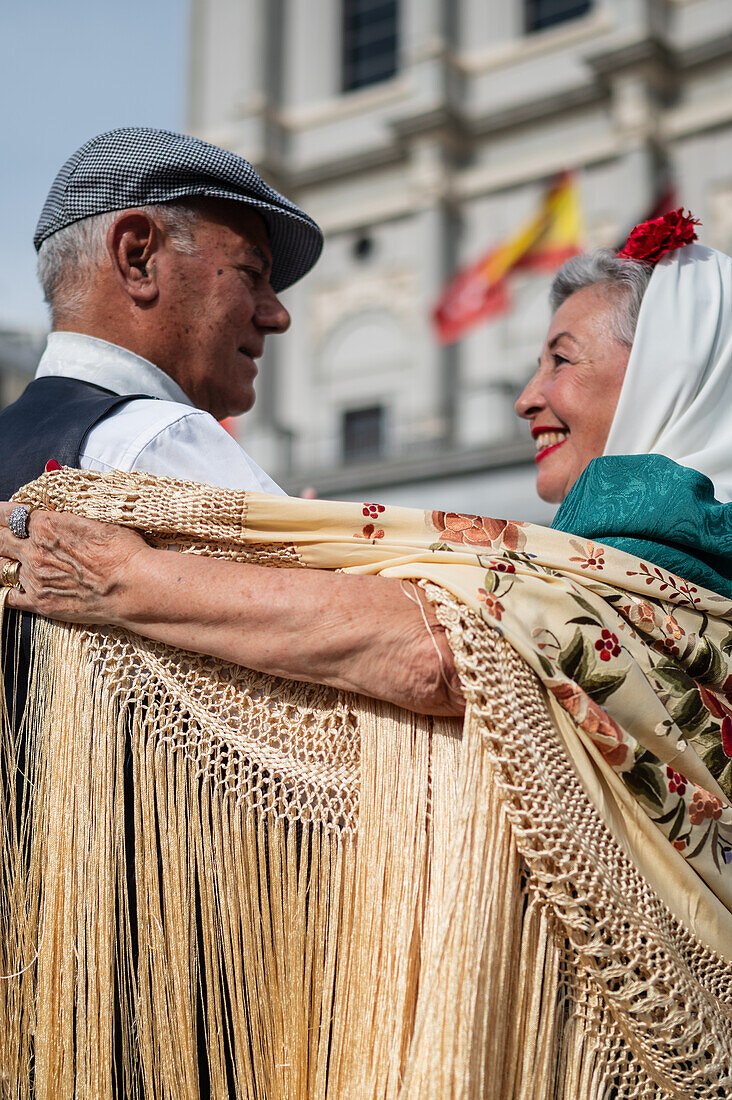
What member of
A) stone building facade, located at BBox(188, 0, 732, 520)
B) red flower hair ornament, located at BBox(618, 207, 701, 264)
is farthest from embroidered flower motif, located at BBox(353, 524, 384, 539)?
stone building facade, located at BBox(188, 0, 732, 520)

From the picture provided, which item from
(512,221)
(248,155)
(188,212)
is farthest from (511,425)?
(188,212)

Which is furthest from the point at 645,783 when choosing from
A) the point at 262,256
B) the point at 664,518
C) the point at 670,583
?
the point at 262,256

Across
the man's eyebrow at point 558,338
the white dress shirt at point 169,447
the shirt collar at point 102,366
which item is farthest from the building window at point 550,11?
the white dress shirt at point 169,447

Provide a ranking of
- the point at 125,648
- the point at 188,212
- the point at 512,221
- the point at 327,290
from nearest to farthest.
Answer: the point at 125,648, the point at 188,212, the point at 512,221, the point at 327,290

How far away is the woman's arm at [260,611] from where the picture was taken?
1383 mm

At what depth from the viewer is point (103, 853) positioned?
148 cm

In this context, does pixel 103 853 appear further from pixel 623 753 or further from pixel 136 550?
pixel 623 753

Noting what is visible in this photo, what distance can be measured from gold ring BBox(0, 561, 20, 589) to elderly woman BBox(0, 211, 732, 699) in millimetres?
13

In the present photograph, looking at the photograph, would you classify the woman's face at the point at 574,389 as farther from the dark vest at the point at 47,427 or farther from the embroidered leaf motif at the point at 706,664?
the dark vest at the point at 47,427

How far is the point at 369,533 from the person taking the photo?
60.6 inches

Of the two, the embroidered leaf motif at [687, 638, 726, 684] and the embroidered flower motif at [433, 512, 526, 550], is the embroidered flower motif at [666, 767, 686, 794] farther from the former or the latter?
the embroidered flower motif at [433, 512, 526, 550]

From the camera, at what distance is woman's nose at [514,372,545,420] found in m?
2.24

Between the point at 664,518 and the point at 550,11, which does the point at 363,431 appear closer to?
the point at 550,11

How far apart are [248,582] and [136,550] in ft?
0.52
